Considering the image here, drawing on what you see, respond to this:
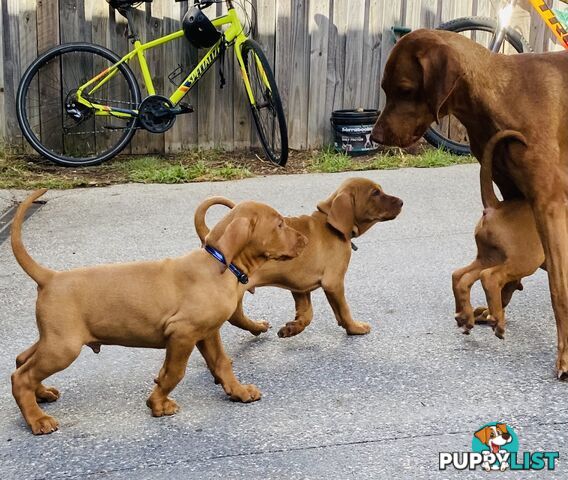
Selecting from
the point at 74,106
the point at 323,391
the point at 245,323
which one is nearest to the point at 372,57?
the point at 74,106

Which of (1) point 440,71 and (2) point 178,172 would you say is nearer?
(1) point 440,71

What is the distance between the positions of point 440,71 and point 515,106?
36 cm

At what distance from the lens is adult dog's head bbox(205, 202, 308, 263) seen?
3143mm

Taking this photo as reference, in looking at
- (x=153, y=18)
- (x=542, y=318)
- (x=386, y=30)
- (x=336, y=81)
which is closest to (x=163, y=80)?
(x=153, y=18)

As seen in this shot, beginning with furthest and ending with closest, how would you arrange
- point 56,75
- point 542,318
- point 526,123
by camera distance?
point 56,75
point 542,318
point 526,123

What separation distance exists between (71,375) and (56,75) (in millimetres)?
4830

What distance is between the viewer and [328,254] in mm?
3992

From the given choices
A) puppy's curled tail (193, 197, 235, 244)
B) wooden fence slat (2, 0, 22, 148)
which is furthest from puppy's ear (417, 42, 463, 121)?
wooden fence slat (2, 0, 22, 148)

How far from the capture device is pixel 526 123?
3645 millimetres

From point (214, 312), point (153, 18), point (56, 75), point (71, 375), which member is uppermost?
point (153, 18)

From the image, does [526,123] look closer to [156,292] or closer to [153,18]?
[156,292]

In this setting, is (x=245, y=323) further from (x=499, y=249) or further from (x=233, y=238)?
(x=499, y=249)

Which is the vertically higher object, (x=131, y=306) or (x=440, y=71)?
(x=440, y=71)

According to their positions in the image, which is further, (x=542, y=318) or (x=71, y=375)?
(x=542, y=318)
